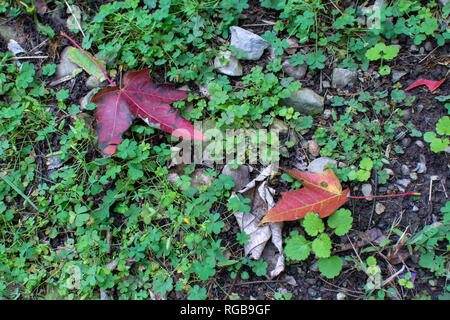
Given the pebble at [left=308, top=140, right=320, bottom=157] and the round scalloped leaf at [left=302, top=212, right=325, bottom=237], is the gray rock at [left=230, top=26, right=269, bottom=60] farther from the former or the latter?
the round scalloped leaf at [left=302, top=212, right=325, bottom=237]

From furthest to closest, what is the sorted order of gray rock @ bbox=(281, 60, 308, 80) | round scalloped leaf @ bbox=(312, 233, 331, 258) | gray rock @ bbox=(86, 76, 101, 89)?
gray rock @ bbox=(86, 76, 101, 89), gray rock @ bbox=(281, 60, 308, 80), round scalloped leaf @ bbox=(312, 233, 331, 258)

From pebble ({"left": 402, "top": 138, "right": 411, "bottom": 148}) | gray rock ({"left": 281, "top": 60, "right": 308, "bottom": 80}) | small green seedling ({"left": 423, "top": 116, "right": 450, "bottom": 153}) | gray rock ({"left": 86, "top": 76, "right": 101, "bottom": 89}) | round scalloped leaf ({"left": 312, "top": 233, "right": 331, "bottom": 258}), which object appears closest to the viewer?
round scalloped leaf ({"left": 312, "top": 233, "right": 331, "bottom": 258})

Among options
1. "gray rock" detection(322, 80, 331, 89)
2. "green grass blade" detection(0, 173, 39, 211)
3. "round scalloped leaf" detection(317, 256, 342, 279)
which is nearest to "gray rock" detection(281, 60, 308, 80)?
"gray rock" detection(322, 80, 331, 89)

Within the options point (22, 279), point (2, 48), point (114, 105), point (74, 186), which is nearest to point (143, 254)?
point (74, 186)

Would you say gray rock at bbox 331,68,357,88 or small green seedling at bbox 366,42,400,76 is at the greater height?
small green seedling at bbox 366,42,400,76

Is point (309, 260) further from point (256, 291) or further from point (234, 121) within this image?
point (234, 121)

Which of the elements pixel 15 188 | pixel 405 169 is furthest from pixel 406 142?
pixel 15 188

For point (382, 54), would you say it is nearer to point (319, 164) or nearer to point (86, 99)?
point (319, 164)
